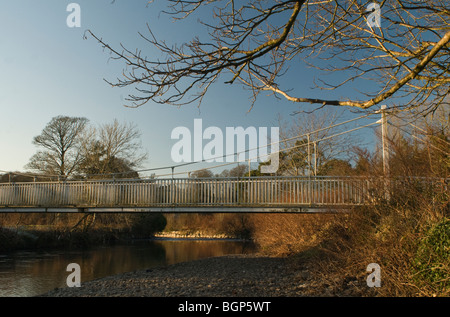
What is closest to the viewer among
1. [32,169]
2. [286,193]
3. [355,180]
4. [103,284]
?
[355,180]

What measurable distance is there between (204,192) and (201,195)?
0.18 metres

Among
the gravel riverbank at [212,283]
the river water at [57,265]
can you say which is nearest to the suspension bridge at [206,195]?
the gravel riverbank at [212,283]

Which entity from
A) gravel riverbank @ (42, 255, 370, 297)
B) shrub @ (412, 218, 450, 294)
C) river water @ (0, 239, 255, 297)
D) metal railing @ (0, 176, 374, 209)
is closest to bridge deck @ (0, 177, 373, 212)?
metal railing @ (0, 176, 374, 209)

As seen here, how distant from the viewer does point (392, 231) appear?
6.69 m

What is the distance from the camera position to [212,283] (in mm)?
9578

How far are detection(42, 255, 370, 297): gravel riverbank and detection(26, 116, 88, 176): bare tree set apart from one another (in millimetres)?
17153

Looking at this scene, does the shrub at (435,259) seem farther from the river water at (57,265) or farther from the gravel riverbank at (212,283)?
the river water at (57,265)

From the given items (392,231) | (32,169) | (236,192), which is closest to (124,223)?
(32,169)

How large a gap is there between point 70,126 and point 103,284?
69.0ft

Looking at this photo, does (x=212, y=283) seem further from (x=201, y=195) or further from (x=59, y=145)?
(x=59, y=145)

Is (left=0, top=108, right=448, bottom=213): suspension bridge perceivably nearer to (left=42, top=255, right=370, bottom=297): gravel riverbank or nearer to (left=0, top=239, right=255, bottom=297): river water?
(left=42, top=255, right=370, bottom=297): gravel riverbank

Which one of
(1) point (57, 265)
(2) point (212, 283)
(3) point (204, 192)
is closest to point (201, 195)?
(3) point (204, 192)
